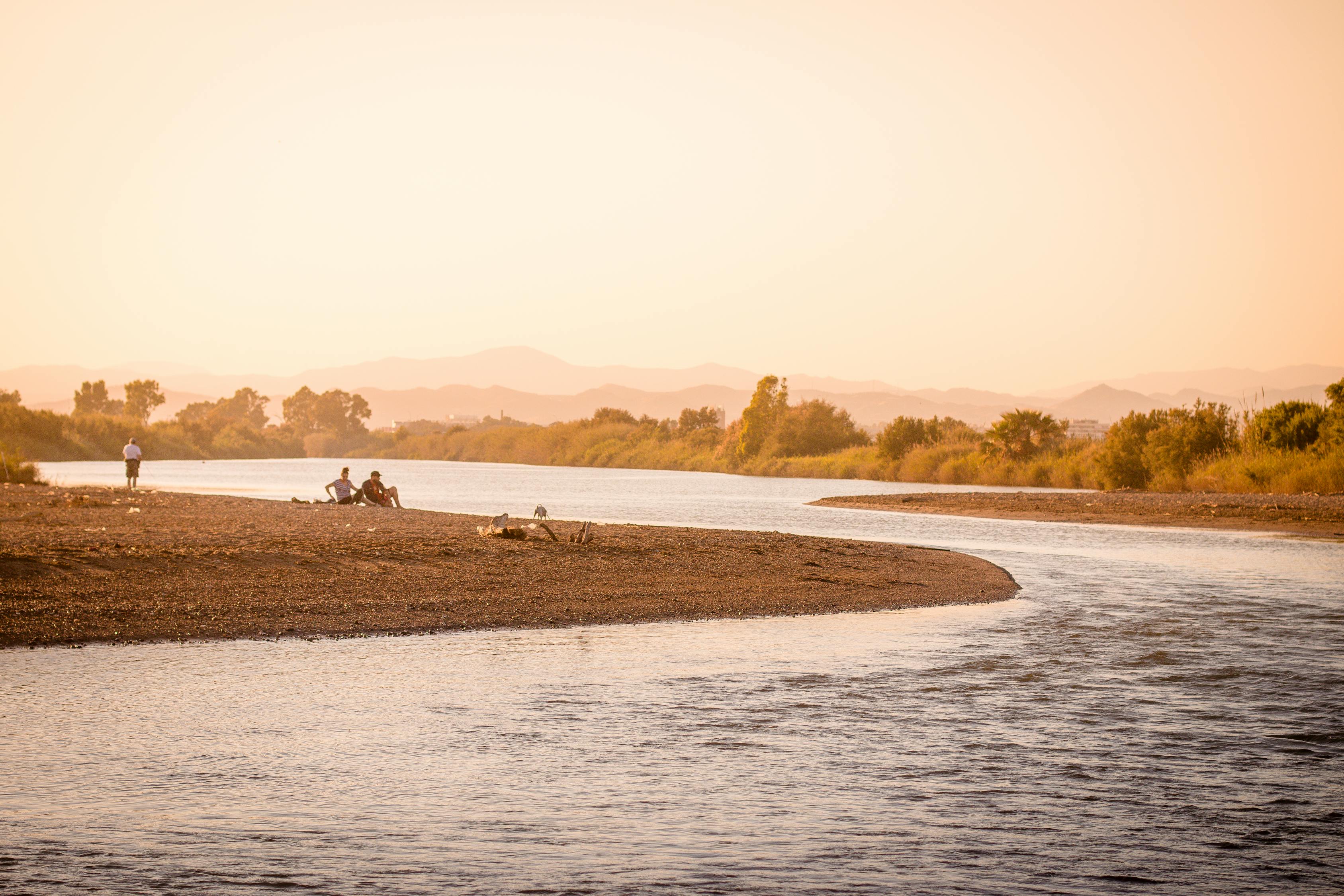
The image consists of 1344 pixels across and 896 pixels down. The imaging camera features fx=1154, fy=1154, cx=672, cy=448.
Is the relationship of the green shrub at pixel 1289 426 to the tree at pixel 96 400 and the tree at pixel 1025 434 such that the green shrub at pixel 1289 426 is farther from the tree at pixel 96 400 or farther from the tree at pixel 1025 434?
the tree at pixel 96 400

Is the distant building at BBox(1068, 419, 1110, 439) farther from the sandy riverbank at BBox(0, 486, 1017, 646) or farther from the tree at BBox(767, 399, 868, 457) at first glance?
the sandy riverbank at BBox(0, 486, 1017, 646)

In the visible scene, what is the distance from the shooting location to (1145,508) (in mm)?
36344

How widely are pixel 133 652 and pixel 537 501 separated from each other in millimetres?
30214

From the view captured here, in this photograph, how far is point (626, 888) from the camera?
5.34m

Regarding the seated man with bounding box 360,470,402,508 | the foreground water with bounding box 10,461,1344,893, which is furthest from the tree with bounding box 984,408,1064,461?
the foreground water with bounding box 10,461,1344,893

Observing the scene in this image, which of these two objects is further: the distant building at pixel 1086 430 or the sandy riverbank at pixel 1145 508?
the distant building at pixel 1086 430

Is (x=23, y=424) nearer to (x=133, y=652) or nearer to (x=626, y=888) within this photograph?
(x=133, y=652)

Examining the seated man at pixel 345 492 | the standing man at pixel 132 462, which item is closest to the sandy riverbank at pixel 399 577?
the seated man at pixel 345 492

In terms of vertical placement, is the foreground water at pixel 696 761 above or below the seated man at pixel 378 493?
below

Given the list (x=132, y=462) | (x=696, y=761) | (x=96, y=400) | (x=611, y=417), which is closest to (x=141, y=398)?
(x=96, y=400)

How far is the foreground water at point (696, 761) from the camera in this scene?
18.5ft

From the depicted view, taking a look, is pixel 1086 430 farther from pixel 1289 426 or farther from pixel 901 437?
pixel 1289 426

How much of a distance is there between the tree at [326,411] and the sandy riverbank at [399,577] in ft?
502

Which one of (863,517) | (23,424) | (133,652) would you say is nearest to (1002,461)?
(863,517)
